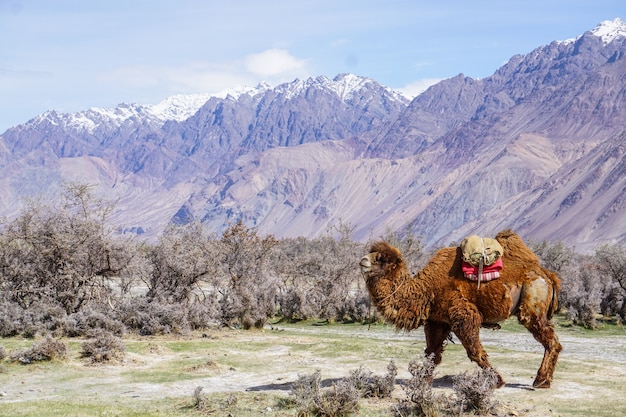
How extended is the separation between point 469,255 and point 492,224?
7132 inches

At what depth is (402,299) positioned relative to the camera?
12.9 meters

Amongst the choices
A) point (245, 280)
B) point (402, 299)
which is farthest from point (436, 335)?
point (245, 280)

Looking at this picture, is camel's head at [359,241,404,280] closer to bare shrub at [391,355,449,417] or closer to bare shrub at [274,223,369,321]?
bare shrub at [391,355,449,417]

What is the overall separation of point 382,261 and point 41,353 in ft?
31.0

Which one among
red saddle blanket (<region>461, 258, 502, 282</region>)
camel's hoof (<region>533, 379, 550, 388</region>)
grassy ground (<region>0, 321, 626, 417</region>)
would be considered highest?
red saddle blanket (<region>461, 258, 502, 282</region>)

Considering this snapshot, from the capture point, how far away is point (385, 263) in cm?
1305

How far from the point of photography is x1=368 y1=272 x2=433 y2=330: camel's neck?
12844mm

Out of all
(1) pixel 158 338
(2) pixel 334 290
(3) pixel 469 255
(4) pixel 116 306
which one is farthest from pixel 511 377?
(2) pixel 334 290

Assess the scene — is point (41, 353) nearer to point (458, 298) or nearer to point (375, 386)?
point (375, 386)

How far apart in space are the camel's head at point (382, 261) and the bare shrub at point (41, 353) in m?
8.79

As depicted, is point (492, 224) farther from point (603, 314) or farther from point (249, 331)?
point (249, 331)

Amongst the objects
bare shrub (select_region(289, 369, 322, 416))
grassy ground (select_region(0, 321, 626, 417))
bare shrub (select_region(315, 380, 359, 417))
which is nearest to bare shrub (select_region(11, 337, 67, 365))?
grassy ground (select_region(0, 321, 626, 417))

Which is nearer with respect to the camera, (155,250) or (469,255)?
(469,255)

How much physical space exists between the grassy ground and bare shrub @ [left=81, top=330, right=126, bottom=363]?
0.24 m
